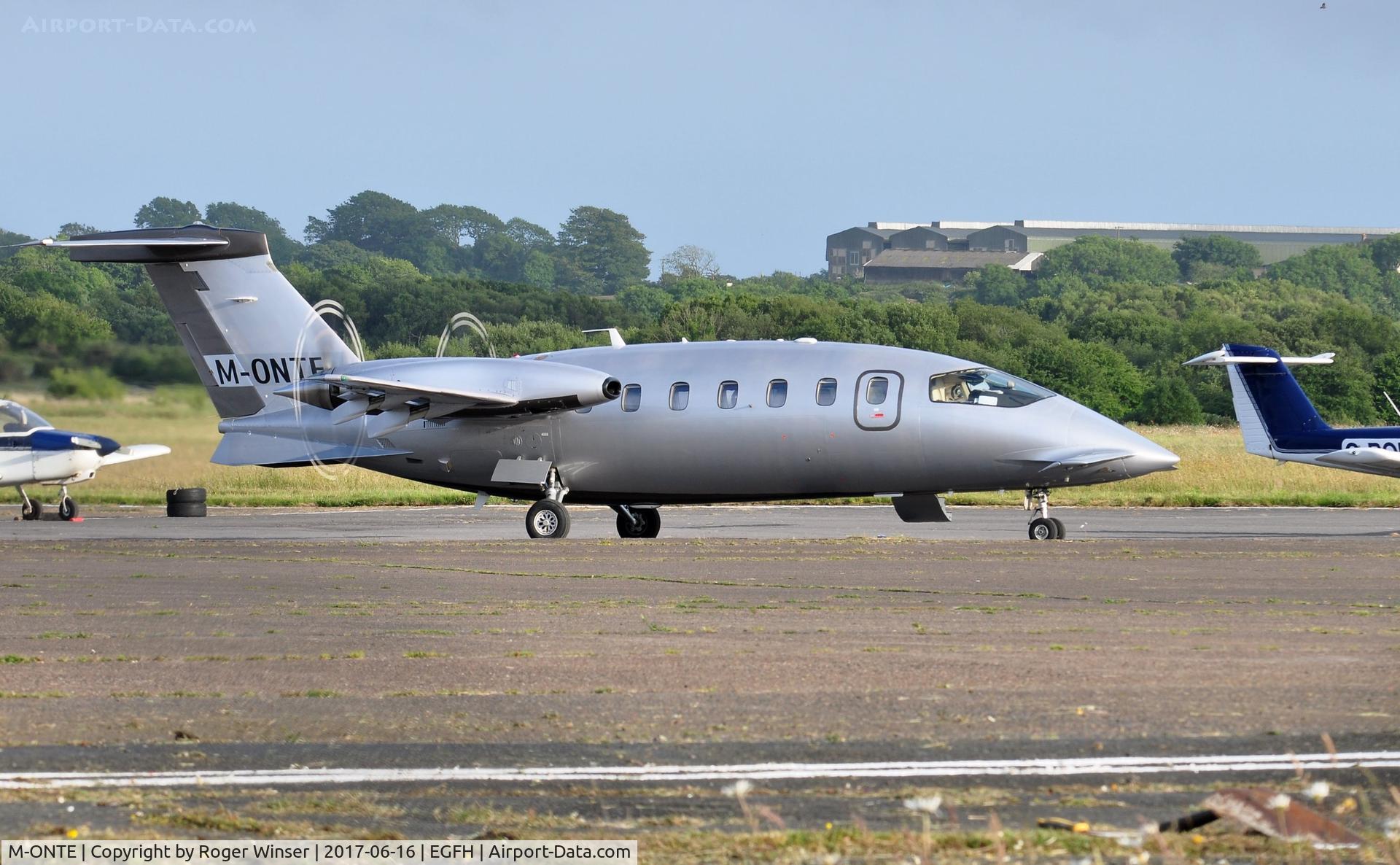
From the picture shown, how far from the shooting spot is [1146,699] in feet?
31.5

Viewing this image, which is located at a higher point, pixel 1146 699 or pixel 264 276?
pixel 264 276

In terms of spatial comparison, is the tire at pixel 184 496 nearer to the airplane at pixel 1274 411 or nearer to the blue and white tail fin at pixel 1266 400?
the airplane at pixel 1274 411

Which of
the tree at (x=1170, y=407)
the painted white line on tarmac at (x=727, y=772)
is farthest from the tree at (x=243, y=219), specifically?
the painted white line on tarmac at (x=727, y=772)

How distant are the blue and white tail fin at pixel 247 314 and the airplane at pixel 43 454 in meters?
8.33

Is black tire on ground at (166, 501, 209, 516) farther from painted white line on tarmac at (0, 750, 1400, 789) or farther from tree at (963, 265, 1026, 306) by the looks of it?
tree at (963, 265, 1026, 306)

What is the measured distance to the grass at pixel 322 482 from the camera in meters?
30.7

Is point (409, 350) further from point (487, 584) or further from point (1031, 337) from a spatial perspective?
point (1031, 337)

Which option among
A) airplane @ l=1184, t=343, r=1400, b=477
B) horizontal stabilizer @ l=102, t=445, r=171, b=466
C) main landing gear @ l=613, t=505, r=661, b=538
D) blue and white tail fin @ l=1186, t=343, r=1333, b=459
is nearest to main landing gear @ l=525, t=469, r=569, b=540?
main landing gear @ l=613, t=505, r=661, b=538

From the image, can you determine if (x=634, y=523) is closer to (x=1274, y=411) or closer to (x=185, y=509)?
(x=185, y=509)

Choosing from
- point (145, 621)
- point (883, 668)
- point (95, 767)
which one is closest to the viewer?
point (95, 767)

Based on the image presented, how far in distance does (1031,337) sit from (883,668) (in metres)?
89.9

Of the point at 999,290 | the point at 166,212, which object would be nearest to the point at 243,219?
the point at 166,212

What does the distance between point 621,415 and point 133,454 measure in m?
15.5

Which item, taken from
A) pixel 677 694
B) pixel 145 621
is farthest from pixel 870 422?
pixel 677 694
